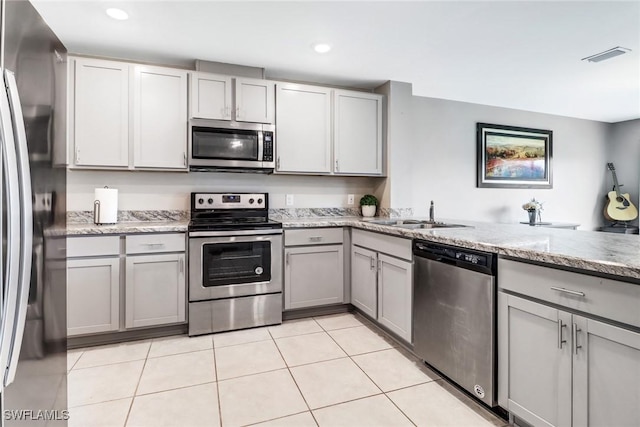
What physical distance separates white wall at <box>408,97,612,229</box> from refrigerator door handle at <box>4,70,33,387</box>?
129 inches

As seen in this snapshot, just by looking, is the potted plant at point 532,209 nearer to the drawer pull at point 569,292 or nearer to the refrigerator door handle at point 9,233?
the drawer pull at point 569,292

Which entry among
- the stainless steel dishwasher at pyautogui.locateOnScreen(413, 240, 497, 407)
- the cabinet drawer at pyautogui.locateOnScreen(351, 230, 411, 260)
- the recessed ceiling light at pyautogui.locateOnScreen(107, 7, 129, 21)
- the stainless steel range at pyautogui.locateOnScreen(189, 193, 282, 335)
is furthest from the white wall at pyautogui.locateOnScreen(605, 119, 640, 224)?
the recessed ceiling light at pyautogui.locateOnScreen(107, 7, 129, 21)

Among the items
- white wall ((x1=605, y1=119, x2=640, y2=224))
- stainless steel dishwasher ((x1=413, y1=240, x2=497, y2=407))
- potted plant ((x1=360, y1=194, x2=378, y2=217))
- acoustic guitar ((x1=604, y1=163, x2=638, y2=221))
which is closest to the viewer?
stainless steel dishwasher ((x1=413, y1=240, x2=497, y2=407))

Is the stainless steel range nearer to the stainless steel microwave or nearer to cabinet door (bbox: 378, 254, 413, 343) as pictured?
the stainless steel microwave

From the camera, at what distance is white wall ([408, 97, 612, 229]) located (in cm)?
405

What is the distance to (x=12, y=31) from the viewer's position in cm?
92

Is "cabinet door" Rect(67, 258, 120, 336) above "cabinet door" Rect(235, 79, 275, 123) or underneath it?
underneath

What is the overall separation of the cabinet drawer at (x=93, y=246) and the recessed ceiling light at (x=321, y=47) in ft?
7.18

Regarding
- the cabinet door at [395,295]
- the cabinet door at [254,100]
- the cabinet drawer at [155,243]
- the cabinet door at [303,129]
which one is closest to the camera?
the cabinet door at [395,295]

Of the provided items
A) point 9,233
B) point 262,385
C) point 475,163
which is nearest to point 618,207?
point 475,163

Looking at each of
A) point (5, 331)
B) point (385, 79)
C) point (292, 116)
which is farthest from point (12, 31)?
point (385, 79)

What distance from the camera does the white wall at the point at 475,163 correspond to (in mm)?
4047

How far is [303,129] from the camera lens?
10.7 ft

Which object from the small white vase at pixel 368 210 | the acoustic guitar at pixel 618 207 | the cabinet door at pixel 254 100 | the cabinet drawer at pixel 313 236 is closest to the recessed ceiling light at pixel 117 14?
the cabinet door at pixel 254 100
